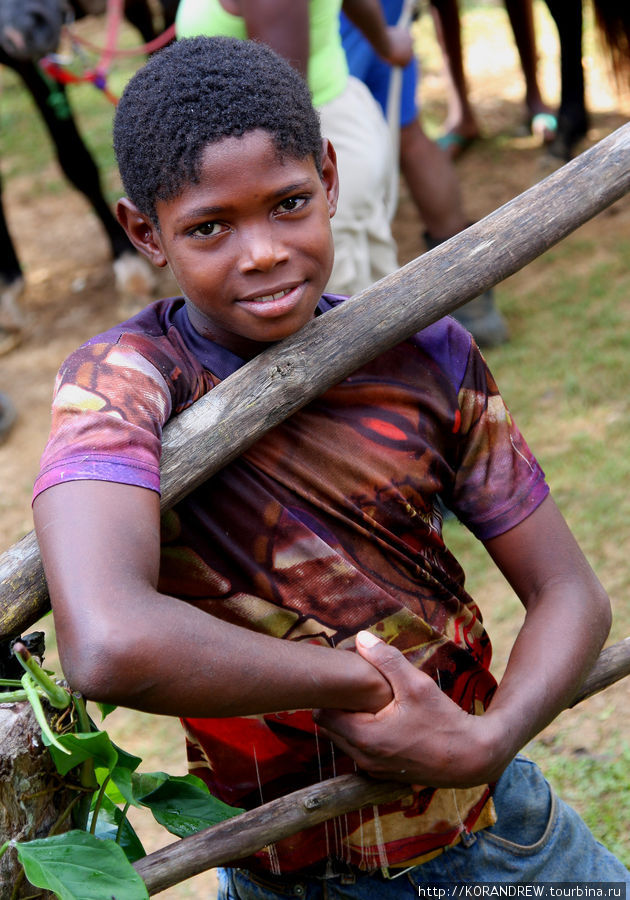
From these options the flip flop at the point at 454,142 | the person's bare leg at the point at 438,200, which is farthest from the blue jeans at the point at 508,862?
the flip flop at the point at 454,142

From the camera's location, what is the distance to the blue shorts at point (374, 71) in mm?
3902

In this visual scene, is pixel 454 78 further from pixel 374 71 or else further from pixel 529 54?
pixel 374 71

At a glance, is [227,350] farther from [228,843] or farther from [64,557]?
[228,843]

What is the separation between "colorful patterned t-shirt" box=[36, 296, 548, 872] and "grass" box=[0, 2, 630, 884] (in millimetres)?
1133

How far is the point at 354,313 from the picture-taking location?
1293 mm

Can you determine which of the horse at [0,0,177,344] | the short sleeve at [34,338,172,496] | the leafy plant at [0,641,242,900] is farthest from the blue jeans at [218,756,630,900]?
the horse at [0,0,177,344]

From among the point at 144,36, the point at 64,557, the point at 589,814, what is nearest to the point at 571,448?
the point at 589,814

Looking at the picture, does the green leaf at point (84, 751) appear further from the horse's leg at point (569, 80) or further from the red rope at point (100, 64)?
the horse's leg at point (569, 80)

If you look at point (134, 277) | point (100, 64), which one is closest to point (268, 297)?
point (100, 64)

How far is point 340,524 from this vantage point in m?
1.26

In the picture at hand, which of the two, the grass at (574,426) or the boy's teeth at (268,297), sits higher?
the boy's teeth at (268,297)

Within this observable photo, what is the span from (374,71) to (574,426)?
61.4 inches

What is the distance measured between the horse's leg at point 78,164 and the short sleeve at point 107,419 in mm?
3769

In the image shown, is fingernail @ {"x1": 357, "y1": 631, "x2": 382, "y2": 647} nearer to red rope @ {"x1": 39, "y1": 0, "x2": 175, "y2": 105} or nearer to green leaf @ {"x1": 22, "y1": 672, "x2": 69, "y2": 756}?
green leaf @ {"x1": 22, "y1": 672, "x2": 69, "y2": 756}
